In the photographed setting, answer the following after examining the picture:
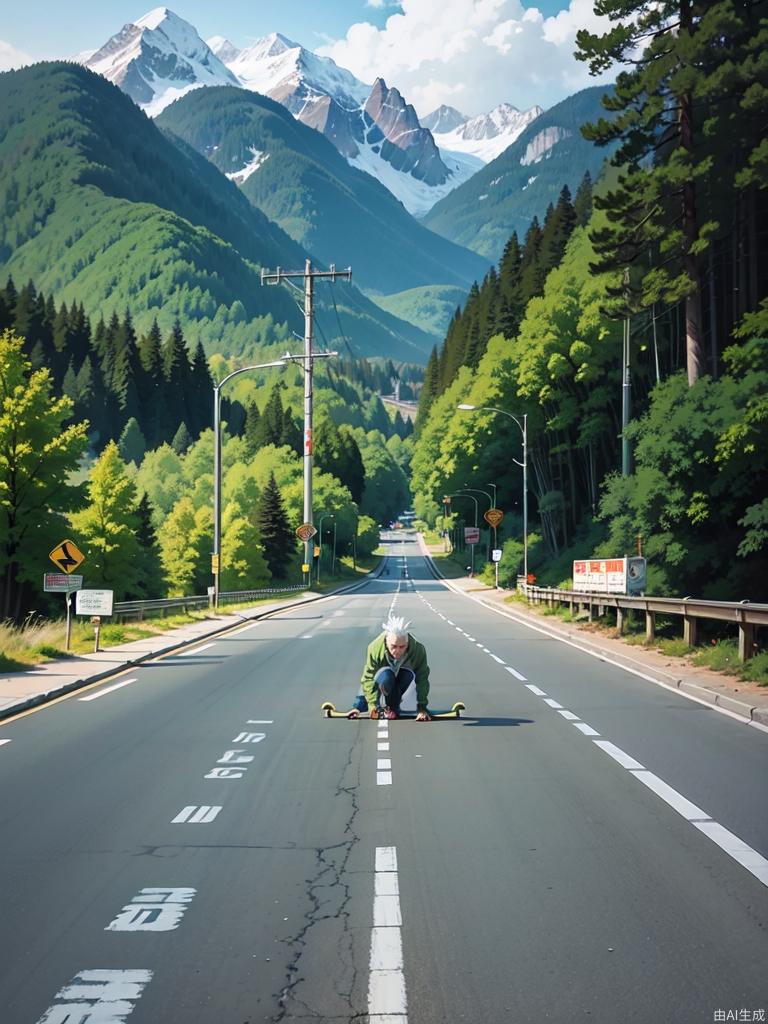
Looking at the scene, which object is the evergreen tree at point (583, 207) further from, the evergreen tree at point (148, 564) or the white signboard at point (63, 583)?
the white signboard at point (63, 583)

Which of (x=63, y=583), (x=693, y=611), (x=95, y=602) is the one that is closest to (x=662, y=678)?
(x=693, y=611)

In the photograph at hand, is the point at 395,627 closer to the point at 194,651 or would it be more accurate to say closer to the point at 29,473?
the point at 194,651

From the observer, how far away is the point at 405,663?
42.2ft

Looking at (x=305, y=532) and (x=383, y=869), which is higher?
(x=305, y=532)

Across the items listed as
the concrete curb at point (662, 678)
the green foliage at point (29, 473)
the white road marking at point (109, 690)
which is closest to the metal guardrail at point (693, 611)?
the concrete curb at point (662, 678)

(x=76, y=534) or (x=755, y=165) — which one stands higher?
(x=755, y=165)

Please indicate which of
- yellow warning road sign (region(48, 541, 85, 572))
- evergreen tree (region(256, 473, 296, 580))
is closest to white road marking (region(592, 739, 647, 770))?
yellow warning road sign (region(48, 541, 85, 572))

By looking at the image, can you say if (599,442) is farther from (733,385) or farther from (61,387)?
(61,387)

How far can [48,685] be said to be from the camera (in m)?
16.5

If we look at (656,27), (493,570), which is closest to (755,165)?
(656,27)

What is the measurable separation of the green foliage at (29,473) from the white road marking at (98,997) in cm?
4481

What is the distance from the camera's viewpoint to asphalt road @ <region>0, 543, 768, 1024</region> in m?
4.66

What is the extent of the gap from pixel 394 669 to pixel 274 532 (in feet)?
303

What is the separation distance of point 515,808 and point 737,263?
31.5 metres
